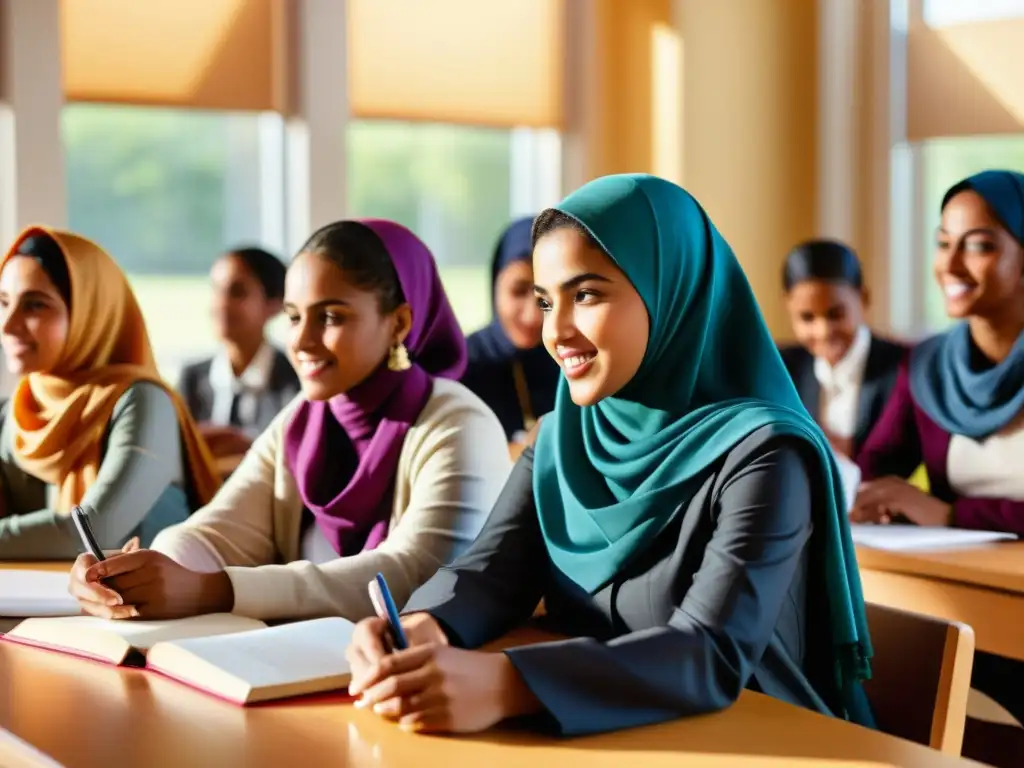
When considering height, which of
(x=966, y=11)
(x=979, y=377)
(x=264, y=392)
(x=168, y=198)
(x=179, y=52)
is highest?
(x=966, y=11)

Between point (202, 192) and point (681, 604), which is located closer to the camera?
point (681, 604)

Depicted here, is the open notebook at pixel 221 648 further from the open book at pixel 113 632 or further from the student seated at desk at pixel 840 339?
the student seated at desk at pixel 840 339

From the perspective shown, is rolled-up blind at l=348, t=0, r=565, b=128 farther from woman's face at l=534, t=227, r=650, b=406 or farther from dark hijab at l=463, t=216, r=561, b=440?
woman's face at l=534, t=227, r=650, b=406

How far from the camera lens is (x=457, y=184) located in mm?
5707

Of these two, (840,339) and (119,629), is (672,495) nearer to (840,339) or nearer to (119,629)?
(119,629)

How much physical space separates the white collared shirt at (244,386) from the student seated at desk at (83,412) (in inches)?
72.9

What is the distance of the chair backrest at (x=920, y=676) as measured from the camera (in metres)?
1.59

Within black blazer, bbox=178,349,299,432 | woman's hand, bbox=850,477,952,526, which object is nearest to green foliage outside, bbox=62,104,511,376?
black blazer, bbox=178,349,299,432

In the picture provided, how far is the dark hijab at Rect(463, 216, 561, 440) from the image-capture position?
13.5ft

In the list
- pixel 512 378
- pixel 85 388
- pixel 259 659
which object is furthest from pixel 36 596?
A: pixel 512 378

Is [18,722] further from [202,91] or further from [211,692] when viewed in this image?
[202,91]

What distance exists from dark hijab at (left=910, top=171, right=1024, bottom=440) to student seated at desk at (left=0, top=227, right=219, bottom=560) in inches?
61.5

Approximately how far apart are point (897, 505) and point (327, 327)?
1.30 m

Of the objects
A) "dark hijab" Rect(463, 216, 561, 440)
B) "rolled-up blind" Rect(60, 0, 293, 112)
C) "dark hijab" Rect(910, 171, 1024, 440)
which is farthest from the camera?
"rolled-up blind" Rect(60, 0, 293, 112)
